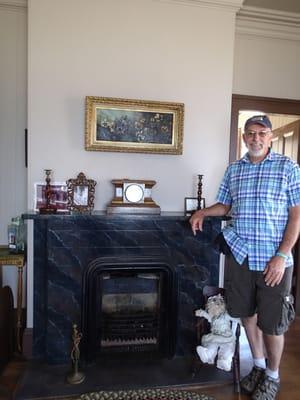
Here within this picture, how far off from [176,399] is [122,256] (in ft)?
3.05

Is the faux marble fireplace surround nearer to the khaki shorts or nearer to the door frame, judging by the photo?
the khaki shorts

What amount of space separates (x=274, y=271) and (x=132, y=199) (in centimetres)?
104

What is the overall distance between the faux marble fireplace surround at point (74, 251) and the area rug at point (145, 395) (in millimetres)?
440

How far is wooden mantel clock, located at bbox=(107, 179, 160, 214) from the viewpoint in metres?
2.22

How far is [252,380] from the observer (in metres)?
2.02

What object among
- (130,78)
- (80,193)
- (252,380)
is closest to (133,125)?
(130,78)

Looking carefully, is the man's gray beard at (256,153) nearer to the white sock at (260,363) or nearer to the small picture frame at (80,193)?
the small picture frame at (80,193)

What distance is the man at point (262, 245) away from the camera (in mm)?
1818

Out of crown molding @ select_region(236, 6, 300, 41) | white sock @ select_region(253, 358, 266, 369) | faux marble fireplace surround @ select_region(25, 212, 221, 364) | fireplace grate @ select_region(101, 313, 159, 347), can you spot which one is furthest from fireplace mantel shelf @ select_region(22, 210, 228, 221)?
crown molding @ select_region(236, 6, 300, 41)

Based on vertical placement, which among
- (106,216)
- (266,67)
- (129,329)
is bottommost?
(129,329)

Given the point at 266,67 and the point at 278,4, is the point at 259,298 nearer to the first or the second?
the point at 266,67

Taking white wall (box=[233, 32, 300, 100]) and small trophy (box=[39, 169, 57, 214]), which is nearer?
small trophy (box=[39, 169, 57, 214])

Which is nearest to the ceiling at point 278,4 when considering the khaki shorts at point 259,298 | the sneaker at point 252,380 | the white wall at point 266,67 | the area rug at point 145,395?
the white wall at point 266,67

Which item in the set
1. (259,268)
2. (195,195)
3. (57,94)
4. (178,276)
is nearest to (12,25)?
(57,94)
